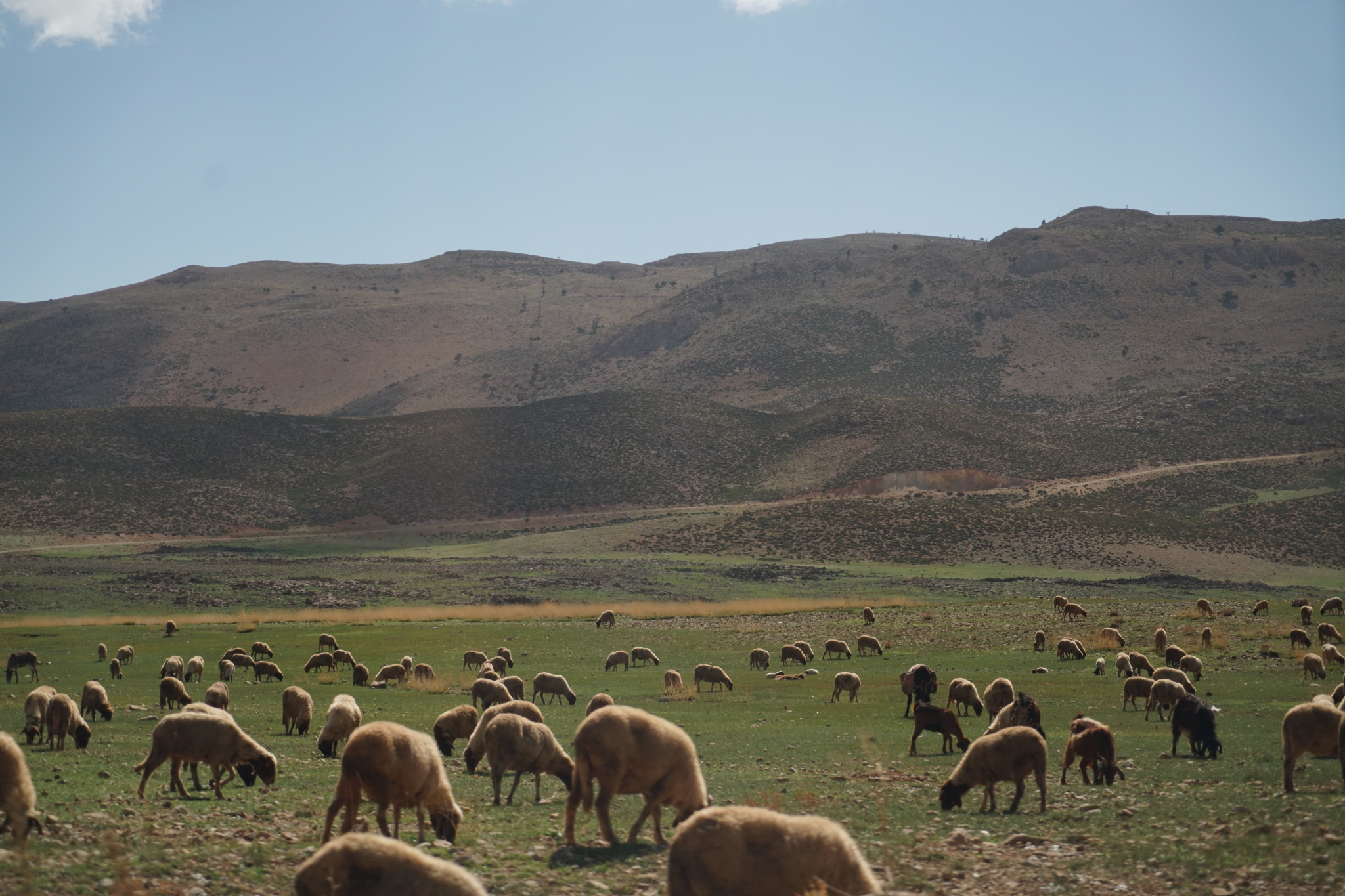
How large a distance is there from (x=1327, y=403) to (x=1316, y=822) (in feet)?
387

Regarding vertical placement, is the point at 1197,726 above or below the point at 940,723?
above

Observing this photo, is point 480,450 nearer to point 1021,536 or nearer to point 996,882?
point 1021,536

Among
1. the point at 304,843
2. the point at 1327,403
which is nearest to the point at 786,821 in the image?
the point at 304,843

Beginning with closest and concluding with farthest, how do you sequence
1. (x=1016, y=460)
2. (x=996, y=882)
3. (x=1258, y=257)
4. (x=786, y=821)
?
(x=786, y=821) < (x=996, y=882) < (x=1016, y=460) < (x=1258, y=257)

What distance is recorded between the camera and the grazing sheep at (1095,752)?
14.4 m

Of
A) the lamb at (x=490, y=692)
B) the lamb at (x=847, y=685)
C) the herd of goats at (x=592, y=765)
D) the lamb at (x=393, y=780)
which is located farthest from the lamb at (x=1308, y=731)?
the lamb at (x=490, y=692)

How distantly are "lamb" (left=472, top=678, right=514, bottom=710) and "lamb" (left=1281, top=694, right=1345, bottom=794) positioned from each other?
13.6 m

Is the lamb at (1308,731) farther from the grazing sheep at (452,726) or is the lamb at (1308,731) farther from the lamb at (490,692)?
the lamb at (490,692)

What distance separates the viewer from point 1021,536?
76.1 meters

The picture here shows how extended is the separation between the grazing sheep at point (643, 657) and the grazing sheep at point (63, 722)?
62.0 ft

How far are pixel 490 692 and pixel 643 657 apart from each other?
13.4m

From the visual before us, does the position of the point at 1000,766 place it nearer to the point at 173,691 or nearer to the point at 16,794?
the point at 16,794

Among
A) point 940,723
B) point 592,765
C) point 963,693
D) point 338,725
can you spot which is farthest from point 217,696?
point 963,693

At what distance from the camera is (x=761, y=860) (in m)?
7.42
